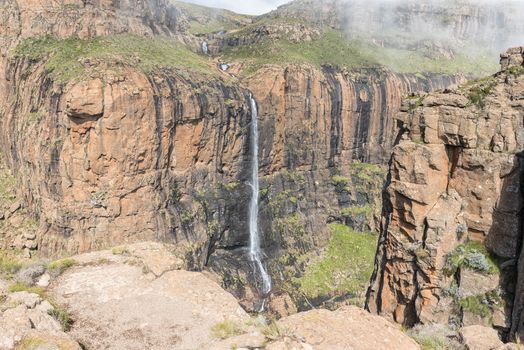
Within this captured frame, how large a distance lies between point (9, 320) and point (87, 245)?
29.2 m

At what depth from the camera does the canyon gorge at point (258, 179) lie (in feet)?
34.3

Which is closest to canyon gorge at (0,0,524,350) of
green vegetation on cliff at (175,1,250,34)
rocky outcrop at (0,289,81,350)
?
rocky outcrop at (0,289,81,350)

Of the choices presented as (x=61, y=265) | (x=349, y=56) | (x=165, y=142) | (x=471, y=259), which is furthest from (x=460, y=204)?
(x=349, y=56)

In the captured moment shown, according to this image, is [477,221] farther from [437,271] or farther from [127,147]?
[127,147]

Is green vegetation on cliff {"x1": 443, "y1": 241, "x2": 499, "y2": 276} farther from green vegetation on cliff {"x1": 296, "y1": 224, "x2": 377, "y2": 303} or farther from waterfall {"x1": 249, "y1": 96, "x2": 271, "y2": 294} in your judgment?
waterfall {"x1": 249, "y1": 96, "x2": 271, "y2": 294}

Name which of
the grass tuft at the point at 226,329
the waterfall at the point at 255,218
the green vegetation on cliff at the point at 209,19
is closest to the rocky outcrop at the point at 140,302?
the grass tuft at the point at 226,329

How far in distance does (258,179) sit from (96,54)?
22.2m

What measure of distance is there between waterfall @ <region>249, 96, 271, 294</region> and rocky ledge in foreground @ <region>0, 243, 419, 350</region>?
31.6 metres

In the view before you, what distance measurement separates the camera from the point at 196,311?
10.1 m

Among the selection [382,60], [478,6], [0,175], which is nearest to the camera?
[0,175]

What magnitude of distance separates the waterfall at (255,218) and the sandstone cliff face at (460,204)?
81.8 ft

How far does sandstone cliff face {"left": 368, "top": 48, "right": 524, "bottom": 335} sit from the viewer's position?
16500 mm

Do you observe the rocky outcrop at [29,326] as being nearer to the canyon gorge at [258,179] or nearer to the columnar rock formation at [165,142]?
the canyon gorge at [258,179]

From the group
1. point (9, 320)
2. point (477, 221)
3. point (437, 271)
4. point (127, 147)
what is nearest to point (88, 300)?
point (9, 320)
